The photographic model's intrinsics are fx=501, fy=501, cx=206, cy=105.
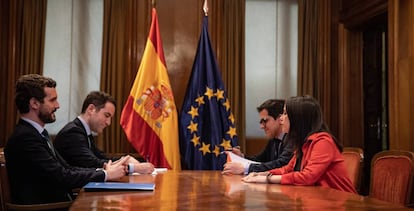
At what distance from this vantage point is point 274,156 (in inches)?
155

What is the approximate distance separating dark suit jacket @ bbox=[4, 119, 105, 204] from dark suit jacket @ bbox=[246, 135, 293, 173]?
3.66 ft

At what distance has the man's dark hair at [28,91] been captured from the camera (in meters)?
2.64

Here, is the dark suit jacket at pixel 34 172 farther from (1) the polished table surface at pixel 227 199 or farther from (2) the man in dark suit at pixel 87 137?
(2) the man in dark suit at pixel 87 137

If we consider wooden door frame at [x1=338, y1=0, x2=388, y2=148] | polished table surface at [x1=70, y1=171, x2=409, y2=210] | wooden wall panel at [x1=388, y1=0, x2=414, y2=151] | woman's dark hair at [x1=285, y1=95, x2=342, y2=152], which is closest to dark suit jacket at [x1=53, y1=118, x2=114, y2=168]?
polished table surface at [x1=70, y1=171, x2=409, y2=210]

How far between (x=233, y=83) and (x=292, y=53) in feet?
2.37

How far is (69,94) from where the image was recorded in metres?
4.98

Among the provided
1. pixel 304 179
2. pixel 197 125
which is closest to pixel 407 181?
pixel 304 179

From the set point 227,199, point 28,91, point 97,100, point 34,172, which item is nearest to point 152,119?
point 97,100

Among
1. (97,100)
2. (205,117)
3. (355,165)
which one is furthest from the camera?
(205,117)

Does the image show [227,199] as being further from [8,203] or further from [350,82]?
[350,82]

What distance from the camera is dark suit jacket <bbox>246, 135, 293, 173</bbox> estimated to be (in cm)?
325

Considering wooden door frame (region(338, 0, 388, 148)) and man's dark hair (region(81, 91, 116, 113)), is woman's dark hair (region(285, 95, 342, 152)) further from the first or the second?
wooden door frame (region(338, 0, 388, 148))

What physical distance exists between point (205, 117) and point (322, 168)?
2223mm

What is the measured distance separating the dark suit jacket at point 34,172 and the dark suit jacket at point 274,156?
1117mm
